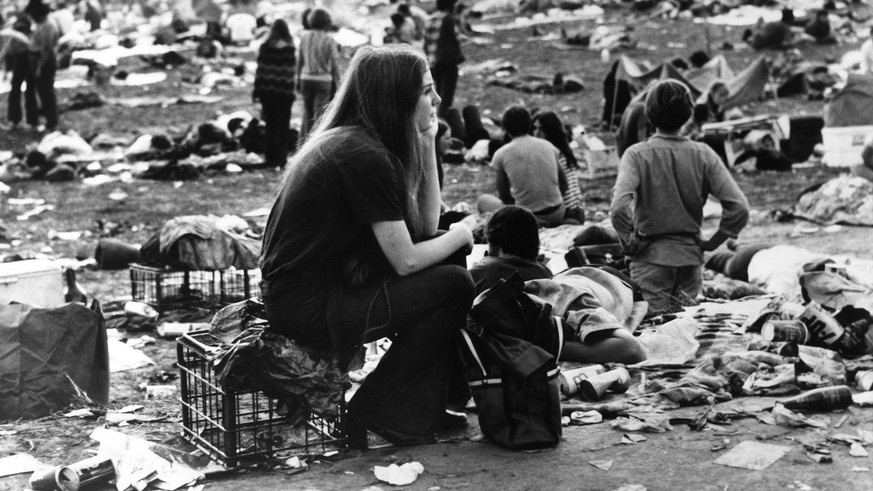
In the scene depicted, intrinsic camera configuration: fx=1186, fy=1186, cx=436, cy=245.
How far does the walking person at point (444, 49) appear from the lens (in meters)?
14.5

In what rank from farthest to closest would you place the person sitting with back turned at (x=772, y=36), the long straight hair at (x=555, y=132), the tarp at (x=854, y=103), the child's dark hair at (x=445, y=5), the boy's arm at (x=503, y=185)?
the person sitting with back turned at (x=772, y=36)
the child's dark hair at (x=445, y=5)
the tarp at (x=854, y=103)
the long straight hair at (x=555, y=132)
the boy's arm at (x=503, y=185)

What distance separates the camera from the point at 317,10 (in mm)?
12242

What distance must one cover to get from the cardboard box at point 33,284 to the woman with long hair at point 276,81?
702 cm

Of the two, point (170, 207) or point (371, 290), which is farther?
point (170, 207)

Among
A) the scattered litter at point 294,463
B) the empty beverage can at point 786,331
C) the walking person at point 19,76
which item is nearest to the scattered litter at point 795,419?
the empty beverage can at point 786,331

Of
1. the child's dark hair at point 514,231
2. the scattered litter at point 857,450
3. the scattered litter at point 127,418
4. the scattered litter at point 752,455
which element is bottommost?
the scattered litter at point 127,418

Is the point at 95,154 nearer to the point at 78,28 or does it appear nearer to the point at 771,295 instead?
the point at 771,295

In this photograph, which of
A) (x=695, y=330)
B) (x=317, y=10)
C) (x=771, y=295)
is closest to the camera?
(x=695, y=330)

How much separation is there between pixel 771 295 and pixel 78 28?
19.8 m

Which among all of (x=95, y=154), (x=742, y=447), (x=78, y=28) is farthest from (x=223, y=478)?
(x=78, y=28)

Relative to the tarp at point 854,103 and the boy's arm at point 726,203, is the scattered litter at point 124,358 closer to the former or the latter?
the boy's arm at point 726,203

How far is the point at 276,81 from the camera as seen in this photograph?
12.8 metres

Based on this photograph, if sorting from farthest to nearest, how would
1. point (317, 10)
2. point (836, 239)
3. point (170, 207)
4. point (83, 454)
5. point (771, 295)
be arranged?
point (317, 10), point (170, 207), point (836, 239), point (771, 295), point (83, 454)

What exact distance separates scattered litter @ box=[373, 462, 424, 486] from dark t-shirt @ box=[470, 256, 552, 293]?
1.19m
